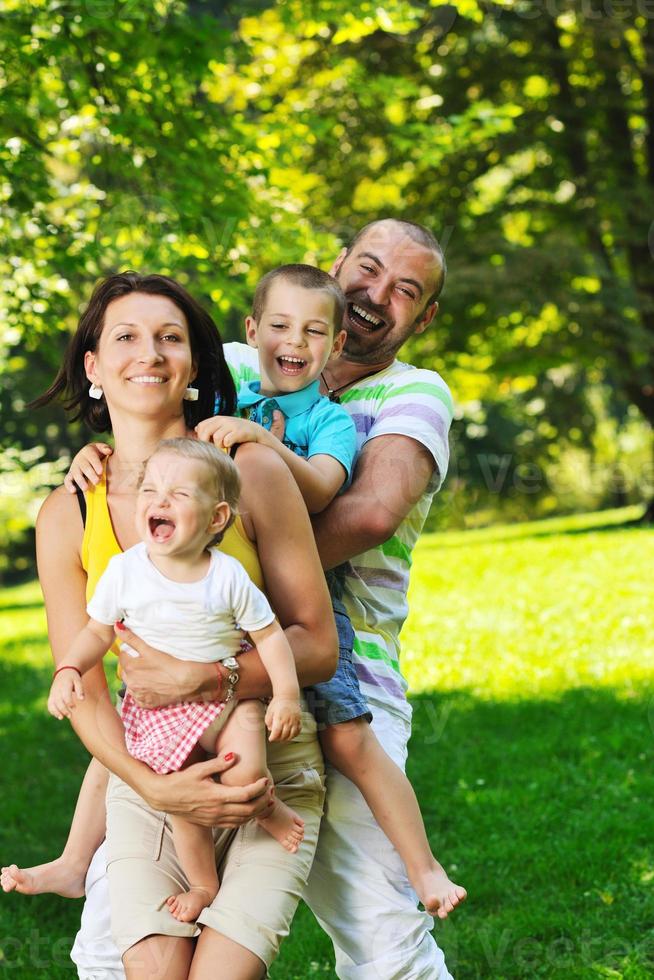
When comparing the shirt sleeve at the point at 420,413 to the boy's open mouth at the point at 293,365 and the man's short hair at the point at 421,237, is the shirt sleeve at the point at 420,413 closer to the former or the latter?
the boy's open mouth at the point at 293,365

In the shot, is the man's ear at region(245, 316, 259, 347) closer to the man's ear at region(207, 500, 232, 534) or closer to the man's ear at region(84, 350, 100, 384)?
the man's ear at region(84, 350, 100, 384)

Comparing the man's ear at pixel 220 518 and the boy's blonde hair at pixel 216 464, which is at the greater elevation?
the boy's blonde hair at pixel 216 464

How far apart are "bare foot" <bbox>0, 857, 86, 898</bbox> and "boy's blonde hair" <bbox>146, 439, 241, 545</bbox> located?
3.13ft

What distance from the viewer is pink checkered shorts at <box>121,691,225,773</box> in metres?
2.33

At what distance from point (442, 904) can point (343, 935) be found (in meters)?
0.26

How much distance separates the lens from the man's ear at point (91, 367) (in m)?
2.68

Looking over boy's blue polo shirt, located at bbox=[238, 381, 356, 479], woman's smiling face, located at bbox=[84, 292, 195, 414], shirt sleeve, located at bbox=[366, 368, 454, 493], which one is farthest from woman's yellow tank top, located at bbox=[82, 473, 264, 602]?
shirt sleeve, located at bbox=[366, 368, 454, 493]

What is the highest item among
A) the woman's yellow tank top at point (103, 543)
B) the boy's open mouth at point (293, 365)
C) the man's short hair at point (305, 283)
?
the man's short hair at point (305, 283)

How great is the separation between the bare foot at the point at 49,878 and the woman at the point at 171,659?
314 mm

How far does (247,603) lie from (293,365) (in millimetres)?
753

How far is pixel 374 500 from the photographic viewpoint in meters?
2.66

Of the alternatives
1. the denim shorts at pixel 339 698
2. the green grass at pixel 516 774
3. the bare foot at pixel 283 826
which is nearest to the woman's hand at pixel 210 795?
the bare foot at pixel 283 826

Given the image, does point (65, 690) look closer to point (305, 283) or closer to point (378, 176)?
point (305, 283)

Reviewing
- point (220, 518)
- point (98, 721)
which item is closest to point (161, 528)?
point (220, 518)
